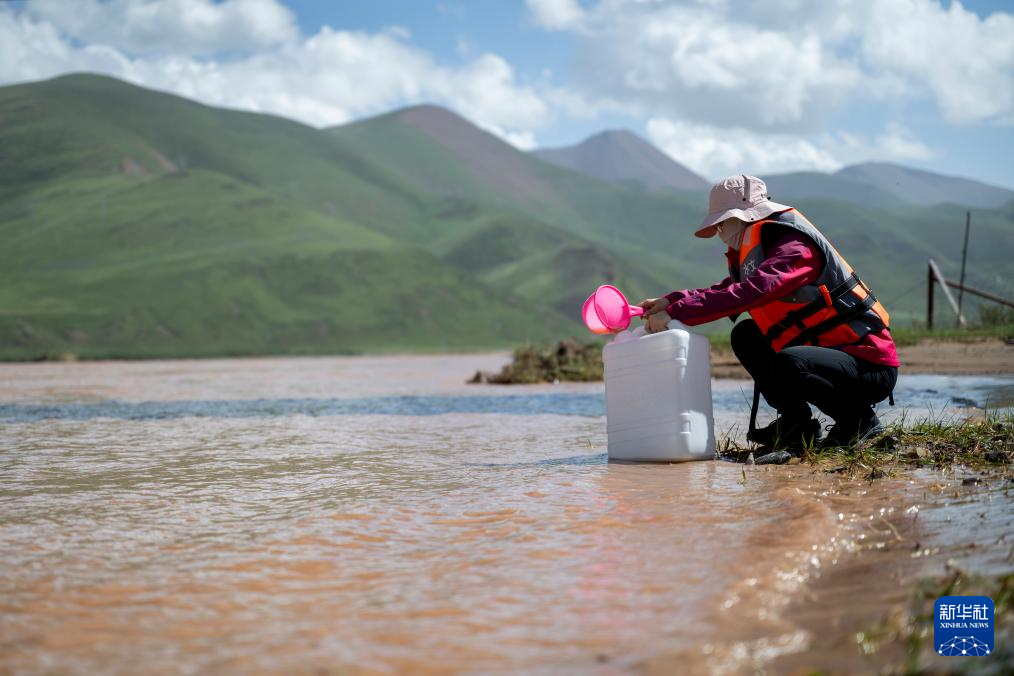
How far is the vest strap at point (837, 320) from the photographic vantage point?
4.50 meters

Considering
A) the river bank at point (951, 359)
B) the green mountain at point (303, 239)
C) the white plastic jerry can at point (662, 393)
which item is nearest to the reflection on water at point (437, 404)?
the river bank at point (951, 359)

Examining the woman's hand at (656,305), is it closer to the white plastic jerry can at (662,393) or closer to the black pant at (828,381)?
the white plastic jerry can at (662,393)

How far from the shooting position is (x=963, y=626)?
2029 mm

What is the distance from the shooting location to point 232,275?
209ft

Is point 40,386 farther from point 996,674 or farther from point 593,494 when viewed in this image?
point 996,674

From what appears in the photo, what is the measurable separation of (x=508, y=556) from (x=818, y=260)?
7.64 feet

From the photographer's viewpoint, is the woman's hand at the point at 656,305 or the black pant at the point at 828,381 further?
the woman's hand at the point at 656,305

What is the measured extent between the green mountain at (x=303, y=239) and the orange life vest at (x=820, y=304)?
12.5m

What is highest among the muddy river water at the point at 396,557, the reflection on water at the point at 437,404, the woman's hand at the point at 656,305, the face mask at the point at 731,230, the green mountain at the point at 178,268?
the green mountain at the point at 178,268

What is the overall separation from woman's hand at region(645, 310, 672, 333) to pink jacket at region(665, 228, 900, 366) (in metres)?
0.11

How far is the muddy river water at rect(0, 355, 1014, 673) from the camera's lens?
2123 mm

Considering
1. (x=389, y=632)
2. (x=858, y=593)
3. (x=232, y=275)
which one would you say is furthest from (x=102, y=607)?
(x=232, y=275)

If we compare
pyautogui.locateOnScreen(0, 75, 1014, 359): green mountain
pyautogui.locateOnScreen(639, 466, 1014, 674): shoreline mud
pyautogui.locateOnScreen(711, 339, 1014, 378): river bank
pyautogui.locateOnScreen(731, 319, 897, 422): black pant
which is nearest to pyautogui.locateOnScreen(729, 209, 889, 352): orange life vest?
pyautogui.locateOnScreen(731, 319, 897, 422): black pant

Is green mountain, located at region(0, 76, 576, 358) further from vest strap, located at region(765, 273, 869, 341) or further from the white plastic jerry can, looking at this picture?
vest strap, located at region(765, 273, 869, 341)
